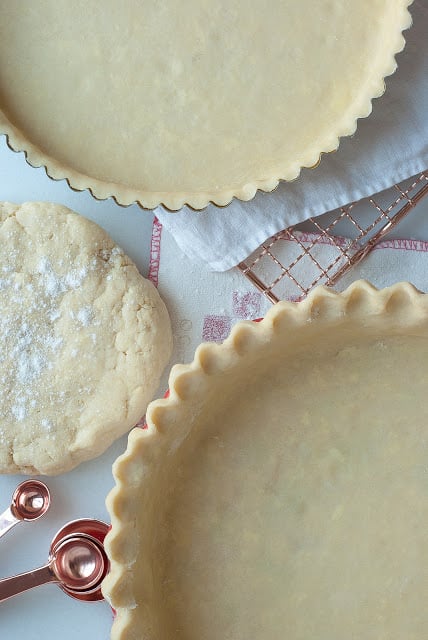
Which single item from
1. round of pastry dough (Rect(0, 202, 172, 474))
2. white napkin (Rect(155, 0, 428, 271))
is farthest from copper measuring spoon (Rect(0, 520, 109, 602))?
white napkin (Rect(155, 0, 428, 271))

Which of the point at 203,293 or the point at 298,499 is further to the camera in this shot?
the point at 203,293

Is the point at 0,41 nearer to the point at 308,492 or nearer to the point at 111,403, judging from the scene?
the point at 111,403

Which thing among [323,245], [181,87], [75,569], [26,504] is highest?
[181,87]

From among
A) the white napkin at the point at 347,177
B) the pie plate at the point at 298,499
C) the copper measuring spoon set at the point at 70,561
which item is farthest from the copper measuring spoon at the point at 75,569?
the white napkin at the point at 347,177

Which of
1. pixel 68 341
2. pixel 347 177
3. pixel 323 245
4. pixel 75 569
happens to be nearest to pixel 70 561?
pixel 75 569

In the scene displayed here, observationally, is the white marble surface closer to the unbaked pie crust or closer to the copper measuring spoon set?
the copper measuring spoon set

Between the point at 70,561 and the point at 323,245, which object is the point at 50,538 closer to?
the point at 70,561

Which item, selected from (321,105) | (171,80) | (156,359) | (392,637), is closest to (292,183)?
(321,105)

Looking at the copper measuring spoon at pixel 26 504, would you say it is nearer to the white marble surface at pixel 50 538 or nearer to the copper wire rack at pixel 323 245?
the white marble surface at pixel 50 538
